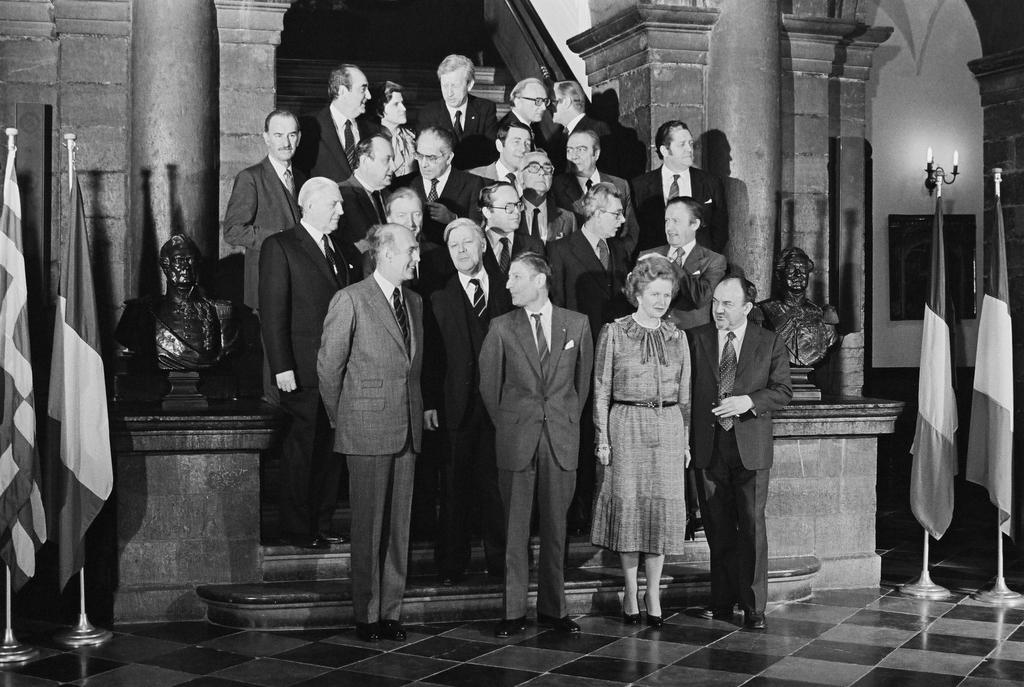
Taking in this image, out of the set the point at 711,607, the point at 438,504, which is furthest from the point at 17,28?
the point at 711,607

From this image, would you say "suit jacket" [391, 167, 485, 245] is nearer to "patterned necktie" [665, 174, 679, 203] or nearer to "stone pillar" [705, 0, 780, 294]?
"patterned necktie" [665, 174, 679, 203]

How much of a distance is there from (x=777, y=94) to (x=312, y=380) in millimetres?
3696

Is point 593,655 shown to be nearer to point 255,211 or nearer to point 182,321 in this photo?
point 182,321

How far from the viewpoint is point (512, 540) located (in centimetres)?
608

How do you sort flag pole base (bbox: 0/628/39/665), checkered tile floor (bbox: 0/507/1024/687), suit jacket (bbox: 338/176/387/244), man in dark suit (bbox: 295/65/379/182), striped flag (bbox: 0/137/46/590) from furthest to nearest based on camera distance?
man in dark suit (bbox: 295/65/379/182), suit jacket (bbox: 338/176/387/244), striped flag (bbox: 0/137/46/590), flag pole base (bbox: 0/628/39/665), checkered tile floor (bbox: 0/507/1024/687)

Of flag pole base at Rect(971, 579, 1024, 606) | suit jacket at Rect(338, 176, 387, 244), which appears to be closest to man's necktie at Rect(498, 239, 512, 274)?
suit jacket at Rect(338, 176, 387, 244)

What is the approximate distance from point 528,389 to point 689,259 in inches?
52.5

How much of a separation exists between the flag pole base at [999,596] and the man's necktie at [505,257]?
2933mm

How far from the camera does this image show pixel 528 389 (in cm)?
603

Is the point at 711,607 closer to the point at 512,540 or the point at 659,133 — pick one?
the point at 512,540

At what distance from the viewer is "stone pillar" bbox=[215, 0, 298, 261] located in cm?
773

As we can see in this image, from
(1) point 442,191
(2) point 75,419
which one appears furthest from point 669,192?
(2) point 75,419

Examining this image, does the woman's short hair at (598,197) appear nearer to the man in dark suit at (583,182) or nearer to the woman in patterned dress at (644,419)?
the man in dark suit at (583,182)

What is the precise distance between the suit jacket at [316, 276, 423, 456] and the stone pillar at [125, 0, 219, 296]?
188 centimetres
